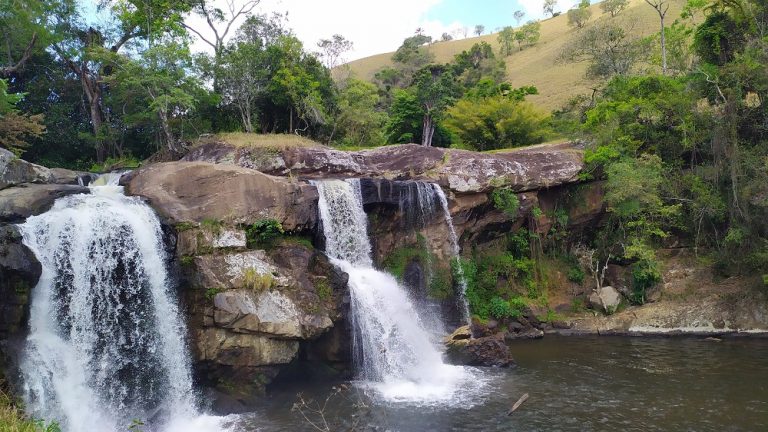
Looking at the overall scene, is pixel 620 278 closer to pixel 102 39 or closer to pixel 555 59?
pixel 102 39

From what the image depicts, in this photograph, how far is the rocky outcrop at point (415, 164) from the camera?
1994cm

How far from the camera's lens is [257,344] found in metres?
12.2

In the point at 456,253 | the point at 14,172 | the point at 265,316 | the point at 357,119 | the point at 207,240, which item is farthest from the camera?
the point at 357,119

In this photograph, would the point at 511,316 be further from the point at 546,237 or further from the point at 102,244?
the point at 102,244

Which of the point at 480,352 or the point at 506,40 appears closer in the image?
the point at 480,352

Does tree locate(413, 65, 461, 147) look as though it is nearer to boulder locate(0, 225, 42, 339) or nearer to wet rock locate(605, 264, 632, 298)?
wet rock locate(605, 264, 632, 298)

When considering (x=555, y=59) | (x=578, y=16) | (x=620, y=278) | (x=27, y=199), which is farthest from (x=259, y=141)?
(x=578, y=16)

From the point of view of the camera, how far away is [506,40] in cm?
8544

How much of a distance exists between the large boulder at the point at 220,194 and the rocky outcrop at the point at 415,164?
4933mm

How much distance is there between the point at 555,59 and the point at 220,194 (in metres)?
50.8

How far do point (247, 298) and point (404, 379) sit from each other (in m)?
4.81

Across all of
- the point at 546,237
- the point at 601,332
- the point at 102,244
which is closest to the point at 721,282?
the point at 601,332

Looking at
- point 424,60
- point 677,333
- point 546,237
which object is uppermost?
point 424,60

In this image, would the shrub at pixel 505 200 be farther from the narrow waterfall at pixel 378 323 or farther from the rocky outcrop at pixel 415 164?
the narrow waterfall at pixel 378 323
